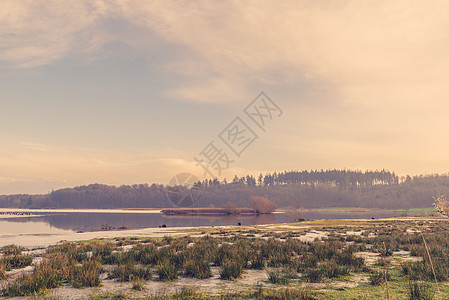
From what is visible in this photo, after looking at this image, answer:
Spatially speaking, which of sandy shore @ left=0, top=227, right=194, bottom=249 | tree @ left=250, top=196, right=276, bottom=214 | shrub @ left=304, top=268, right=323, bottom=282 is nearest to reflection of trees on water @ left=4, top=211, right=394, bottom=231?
sandy shore @ left=0, top=227, right=194, bottom=249

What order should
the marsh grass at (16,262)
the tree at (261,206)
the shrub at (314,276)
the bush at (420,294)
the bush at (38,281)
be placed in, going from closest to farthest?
1. the bush at (420,294)
2. the bush at (38,281)
3. the shrub at (314,276)
4. the marsh grass at (16,262)
5. the tree at (261,206)

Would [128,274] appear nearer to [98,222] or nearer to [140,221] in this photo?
[98,222]

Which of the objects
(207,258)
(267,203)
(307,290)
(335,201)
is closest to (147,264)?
(207,258)

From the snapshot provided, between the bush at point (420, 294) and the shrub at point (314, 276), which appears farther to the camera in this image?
the shrub at point (314, 276)

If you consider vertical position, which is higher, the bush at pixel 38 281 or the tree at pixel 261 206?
the bush at pixel 38 281

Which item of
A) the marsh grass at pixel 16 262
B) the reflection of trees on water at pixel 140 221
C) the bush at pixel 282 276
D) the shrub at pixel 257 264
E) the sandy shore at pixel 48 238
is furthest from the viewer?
the reflection of trees on water at pixel 140 221

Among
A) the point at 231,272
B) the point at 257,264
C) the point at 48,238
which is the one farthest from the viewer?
the point at 48,238

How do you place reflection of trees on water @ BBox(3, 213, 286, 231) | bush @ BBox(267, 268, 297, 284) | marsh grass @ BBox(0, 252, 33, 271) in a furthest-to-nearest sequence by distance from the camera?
reflection of trees on water @ BBox(3, 213, 286, 231) → marsh grass @ BBox(0, 252, 33, 271) → bush @ BBox(267, 268, 297, 284)

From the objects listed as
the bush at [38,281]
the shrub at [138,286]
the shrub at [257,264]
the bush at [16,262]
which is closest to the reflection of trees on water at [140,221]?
the bush at [16,262]

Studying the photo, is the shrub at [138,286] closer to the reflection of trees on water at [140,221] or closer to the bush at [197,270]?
the bush at [197,270]

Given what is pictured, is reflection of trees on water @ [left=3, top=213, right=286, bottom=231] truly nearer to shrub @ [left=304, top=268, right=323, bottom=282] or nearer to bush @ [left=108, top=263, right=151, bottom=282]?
bush @ [left=108, top=263, right=151, bottom=282]

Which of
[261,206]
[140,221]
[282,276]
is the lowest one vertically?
[140,221]

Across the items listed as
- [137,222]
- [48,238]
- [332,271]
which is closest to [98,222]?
[137,222]

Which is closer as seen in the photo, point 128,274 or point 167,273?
point 128,274
